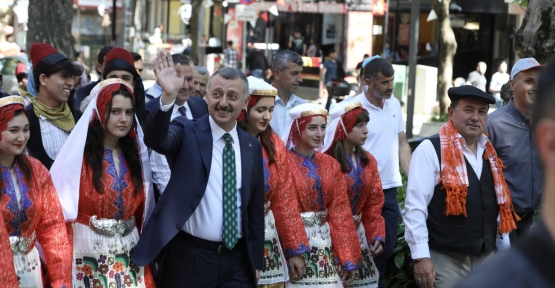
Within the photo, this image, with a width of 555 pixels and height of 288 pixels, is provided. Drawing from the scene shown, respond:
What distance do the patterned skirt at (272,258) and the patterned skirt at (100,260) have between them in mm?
1036

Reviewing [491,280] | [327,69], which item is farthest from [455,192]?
[327,69]

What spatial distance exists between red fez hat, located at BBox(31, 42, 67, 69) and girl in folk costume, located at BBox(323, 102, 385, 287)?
2.09m

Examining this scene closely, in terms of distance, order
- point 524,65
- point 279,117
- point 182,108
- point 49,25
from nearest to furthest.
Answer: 1. point 524,65
2. point 182,108
3. point 279,117
4. point 49,25

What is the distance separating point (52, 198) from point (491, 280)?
3.88 m

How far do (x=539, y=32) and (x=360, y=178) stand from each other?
218 cm

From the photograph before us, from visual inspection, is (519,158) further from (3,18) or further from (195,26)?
(3,18)

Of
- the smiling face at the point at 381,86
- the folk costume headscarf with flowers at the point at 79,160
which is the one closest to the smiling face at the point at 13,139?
the folk costume headscarf with flowers at the point at 79,160

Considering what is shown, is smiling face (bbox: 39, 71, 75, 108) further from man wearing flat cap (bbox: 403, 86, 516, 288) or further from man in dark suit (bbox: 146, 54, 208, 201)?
man wearing flat cap (bbox: 403, 86, 516, 288)

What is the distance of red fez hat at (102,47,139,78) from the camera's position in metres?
7.49

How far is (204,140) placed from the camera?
18.5 ft

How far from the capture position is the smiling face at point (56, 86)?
6.80 metres

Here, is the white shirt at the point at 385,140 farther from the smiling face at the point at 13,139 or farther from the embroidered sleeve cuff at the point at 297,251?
the smiling face at the point at 13,139

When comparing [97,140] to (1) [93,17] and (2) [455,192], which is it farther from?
(1) [93,17]

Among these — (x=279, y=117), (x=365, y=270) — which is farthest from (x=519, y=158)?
(x=279, y=117)
